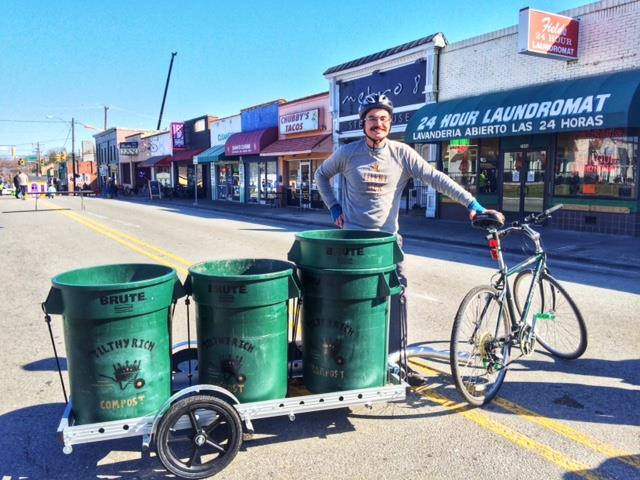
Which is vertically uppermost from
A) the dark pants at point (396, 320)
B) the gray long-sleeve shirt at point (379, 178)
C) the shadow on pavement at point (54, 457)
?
the gray long-sleeve shirt at point (379, 178)

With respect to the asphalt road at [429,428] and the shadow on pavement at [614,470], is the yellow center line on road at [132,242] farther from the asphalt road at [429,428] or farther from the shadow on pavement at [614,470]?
the shadow on pavement at [614,470]

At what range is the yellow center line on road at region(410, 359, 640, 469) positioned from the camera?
319 centimetres

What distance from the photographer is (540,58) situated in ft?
49.5

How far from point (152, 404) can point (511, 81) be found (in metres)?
15.5

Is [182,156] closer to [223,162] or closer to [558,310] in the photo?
[223,162]

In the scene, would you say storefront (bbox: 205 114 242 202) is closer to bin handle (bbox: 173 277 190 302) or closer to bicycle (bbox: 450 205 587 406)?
bicycle (bbox: 450 205 587 406)

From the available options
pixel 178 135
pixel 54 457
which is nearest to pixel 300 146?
pixel 178 135

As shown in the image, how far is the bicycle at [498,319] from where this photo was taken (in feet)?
12.5

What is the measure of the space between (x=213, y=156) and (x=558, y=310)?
96.5 feet

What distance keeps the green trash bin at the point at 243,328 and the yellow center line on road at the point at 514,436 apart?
1362 millimetres

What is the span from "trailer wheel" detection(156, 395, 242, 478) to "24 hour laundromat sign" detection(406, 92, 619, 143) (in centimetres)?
1179

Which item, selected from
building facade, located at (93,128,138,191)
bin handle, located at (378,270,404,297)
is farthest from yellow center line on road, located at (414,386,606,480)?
building facade, located at (93,128,138,191)

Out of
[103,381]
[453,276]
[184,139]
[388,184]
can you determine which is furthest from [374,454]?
[184,139]

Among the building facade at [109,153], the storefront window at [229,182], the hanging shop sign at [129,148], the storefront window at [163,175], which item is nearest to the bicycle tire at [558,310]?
the storefront window at [229,182]
